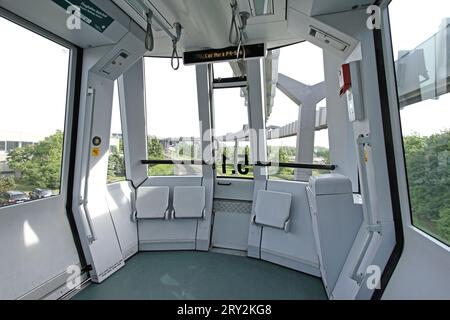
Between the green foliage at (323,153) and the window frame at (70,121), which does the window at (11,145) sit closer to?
the window frame at (70,121)

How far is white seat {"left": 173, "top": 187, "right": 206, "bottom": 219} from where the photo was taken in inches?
142

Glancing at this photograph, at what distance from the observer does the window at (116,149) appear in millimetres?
3539

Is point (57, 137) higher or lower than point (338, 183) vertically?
higher

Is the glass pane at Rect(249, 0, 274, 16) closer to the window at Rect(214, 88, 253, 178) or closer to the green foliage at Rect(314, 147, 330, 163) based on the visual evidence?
the window at Rect(214, 88, 253, 178)

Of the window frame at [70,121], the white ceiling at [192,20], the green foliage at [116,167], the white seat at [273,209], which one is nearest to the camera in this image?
the white ceiling at [192,20]

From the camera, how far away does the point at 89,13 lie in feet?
6.72

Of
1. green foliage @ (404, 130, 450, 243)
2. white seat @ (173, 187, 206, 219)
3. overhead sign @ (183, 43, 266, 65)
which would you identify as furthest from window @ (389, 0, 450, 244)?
white seat @ (173, 187, 206, 219)

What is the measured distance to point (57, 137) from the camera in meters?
2.61

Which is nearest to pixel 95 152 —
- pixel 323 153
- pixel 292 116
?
pixel 292 116

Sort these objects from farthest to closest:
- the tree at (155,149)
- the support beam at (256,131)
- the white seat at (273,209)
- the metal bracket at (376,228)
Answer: the tree at (155,149), the support beam at (256,131), the white seat at (273,209), the metal bracket at (376,228)

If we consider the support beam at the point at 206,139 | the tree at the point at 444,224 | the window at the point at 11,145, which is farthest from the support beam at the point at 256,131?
the window at the point at 11,145

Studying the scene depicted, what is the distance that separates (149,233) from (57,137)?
187 cm
